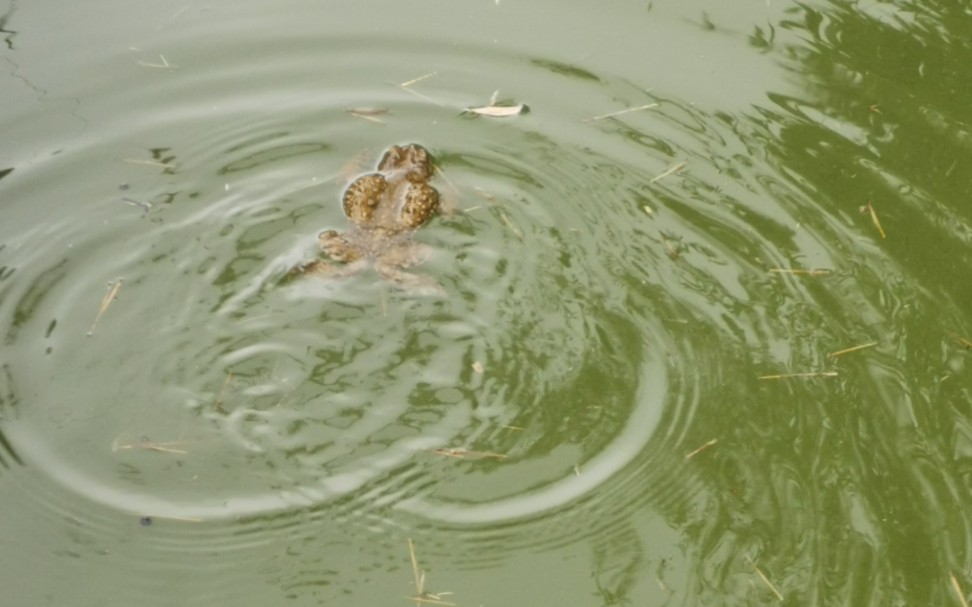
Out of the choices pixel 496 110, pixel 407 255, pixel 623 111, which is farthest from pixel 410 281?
pixel 623 111

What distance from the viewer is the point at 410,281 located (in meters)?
4.36

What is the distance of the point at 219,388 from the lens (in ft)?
13.3

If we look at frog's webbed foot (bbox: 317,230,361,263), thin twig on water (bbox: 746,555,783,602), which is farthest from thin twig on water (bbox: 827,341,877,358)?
frog's webbed foot (bbox: 317,230,361,263)

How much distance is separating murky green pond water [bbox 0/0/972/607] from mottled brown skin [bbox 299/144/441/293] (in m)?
0.07

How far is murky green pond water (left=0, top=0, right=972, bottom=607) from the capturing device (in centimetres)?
365

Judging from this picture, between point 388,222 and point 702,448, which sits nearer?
point 702,448

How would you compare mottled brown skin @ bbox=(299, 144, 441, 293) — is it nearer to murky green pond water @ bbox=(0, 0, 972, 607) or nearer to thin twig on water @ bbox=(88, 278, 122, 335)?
murky green pond water @ bbox=(0, 0, 972, 607)

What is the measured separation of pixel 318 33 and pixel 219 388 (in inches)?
85.4

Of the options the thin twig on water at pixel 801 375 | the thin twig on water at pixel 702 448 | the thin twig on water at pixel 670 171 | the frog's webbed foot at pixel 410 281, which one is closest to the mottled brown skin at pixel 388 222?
the frog's webbed foot at pixel 410 281

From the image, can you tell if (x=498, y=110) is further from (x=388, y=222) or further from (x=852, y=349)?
(x=852, y=349)

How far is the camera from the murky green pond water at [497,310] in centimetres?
365

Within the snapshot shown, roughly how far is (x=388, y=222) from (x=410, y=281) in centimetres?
39

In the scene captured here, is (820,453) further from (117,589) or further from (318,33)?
(318,33)

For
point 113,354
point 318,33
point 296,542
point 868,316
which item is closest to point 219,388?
point 113,354
